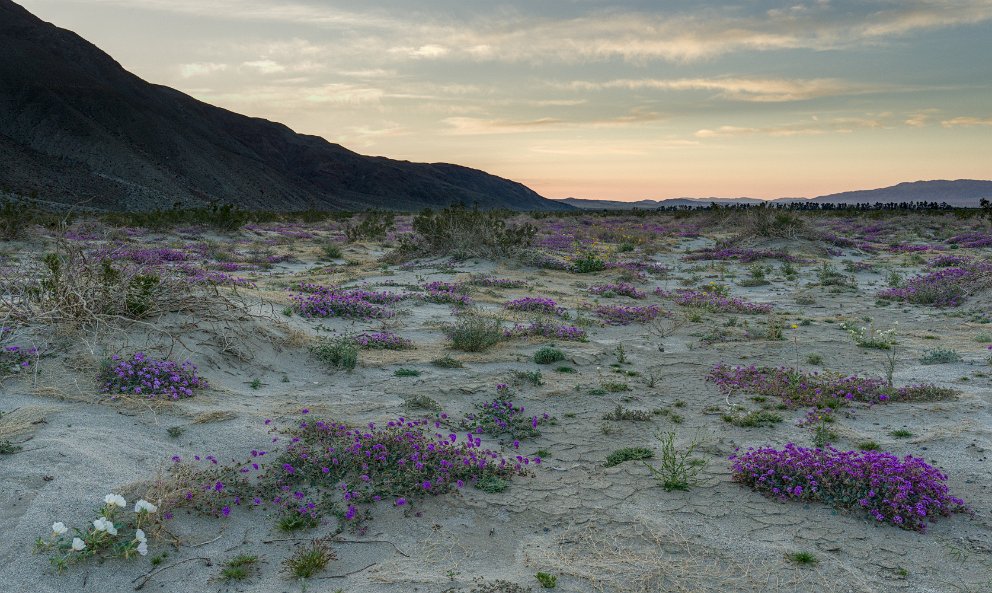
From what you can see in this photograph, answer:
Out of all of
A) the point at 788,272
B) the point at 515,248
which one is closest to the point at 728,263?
the point at 788,272

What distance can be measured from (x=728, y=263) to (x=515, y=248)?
776cm

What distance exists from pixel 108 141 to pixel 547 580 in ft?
352

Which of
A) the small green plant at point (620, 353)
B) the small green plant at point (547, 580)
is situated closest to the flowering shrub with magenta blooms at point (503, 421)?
the small green plant at point (547, 580)

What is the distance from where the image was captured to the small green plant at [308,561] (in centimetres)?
A: 395

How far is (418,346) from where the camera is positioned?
31.6 feet

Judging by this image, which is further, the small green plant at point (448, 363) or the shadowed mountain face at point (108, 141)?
the shadowed mountain face at point (108, 141)

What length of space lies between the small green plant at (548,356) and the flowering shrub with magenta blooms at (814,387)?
6.67 feet

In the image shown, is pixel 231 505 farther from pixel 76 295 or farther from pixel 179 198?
pixel 179 198

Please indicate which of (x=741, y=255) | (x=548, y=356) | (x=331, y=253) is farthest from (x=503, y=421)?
(x=741, y=255)

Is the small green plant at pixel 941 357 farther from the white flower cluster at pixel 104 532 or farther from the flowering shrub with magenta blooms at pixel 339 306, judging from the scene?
the white flower cluster at pixel 104 532

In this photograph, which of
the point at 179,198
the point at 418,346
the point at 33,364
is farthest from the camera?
the point at 179,198


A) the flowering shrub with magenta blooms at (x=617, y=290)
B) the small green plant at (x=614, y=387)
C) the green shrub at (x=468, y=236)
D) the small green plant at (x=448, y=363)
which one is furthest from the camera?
the green shrub at (x=468, y=236)

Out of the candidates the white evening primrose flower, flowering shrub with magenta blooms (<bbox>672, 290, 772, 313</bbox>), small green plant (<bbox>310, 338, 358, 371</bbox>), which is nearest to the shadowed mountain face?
flowering shrub with magenta blooms (<bbox>672, 290, 772, 313</bbox>)

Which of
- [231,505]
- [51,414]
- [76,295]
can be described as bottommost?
[231,505]
